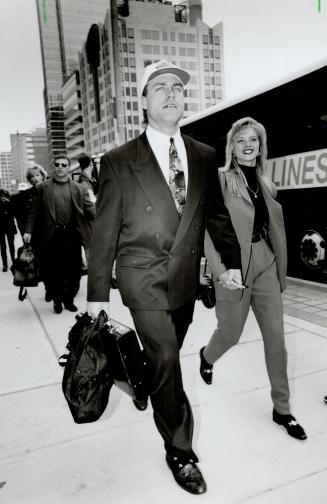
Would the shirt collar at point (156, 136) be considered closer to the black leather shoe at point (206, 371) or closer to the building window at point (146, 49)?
the black leather shoe at point (206, 371)

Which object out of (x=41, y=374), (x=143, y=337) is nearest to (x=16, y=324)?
(x=41, y=374)

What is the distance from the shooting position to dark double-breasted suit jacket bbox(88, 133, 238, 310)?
6.73 feet

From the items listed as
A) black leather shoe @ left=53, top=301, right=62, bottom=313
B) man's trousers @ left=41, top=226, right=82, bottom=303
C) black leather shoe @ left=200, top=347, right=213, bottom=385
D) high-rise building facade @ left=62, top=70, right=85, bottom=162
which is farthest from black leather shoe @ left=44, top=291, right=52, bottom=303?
high-rise building facade @ left=62, top=70, right=85, bottom=162

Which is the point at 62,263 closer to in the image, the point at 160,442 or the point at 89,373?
the point at 160,442

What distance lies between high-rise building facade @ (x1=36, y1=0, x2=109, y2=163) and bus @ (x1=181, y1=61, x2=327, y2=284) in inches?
7103

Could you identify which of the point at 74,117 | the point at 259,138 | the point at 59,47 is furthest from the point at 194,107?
the point at 259,138

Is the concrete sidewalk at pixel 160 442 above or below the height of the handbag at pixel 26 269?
below

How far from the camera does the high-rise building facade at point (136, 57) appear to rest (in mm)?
120875

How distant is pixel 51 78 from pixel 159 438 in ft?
677

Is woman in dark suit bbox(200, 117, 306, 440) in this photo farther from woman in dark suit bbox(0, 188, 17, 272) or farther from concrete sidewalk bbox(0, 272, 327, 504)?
woman in dark suit bbox(0, 188, 17, 272)

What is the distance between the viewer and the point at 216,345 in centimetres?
309

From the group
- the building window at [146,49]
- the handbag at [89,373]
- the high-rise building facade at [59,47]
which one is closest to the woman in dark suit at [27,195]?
the handbag at [89,373]

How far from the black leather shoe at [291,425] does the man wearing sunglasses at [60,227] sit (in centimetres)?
356

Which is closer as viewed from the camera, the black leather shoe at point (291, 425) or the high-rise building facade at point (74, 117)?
the black leather shoe at point (291, 425)
